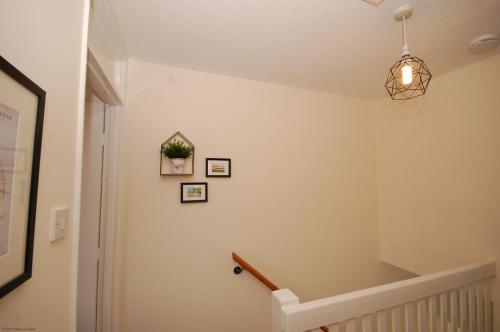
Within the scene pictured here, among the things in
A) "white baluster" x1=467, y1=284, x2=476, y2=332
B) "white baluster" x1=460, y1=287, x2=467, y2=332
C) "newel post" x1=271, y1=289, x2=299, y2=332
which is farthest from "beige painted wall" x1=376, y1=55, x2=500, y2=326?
"newel post" x1=271, y1=289, x2=299, y2=332

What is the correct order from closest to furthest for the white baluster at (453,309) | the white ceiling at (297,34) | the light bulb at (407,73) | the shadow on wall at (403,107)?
1. the light bulb at (407,73)
2. the white ceiling at (297,34)
3. the white baluster at (453,309)
4. the shadow on wall at (403,107)

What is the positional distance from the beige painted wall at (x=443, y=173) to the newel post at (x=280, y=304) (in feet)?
5.38

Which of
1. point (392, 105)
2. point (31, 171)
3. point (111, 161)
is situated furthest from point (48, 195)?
point (392, 105)

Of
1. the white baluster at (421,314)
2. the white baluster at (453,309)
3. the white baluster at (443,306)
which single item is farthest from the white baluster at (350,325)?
the white baluster at (453,309)

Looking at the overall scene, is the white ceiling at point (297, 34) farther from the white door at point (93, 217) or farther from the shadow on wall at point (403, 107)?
the white door at point (93, 217)

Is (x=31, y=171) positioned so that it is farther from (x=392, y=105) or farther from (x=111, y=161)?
(x=392, y=105)

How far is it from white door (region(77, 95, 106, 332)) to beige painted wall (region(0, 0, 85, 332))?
0.73 m

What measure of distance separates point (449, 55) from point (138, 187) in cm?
245

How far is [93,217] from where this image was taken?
1.44 m

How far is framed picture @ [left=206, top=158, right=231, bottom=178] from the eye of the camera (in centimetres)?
171

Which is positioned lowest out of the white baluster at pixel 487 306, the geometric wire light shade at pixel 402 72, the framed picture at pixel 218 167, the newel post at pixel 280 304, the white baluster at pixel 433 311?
the white baluster at pixel 487 306

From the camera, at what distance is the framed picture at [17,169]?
Result: 1.53 feet

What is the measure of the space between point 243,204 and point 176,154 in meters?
0.69

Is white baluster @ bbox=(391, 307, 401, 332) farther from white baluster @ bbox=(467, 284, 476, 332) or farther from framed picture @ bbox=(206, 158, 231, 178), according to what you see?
framed picture @ bbox=(206, 158, 231, 178)
